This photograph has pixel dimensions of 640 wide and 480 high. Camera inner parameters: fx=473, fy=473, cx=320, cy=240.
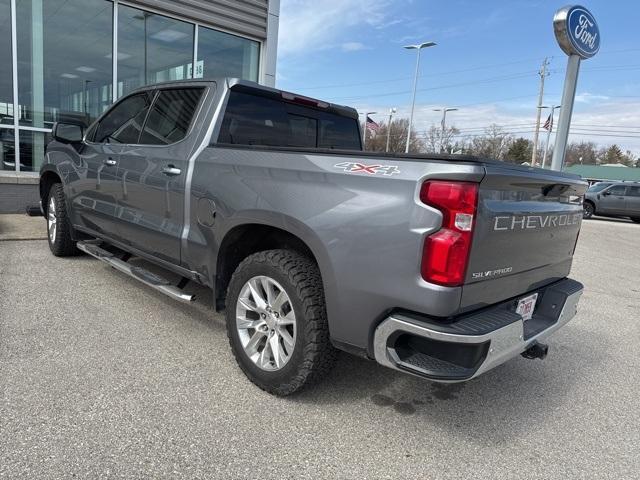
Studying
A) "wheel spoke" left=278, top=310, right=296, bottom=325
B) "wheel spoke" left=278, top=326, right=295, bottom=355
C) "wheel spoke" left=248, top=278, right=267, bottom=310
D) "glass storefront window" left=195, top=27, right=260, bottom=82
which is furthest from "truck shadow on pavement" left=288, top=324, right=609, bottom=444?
"glass storefront window" left=195, top=27, right=260, bottom=82

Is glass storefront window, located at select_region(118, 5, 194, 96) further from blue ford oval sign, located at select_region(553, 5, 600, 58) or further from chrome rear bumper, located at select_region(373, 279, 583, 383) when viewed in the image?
chrome rear bumper, located at select_region(373, 279, 583, 383)

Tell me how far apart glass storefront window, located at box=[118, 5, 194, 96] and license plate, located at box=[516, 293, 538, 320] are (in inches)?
333

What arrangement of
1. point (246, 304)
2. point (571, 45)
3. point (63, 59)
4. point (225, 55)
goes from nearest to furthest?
point (246, 304) < point (571, 45) < point (63, 59) < point (225, 55)

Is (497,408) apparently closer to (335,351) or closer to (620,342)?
(335,351)

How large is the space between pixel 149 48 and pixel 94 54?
1.09 m

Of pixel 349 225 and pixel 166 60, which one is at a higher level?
pixel 166 60

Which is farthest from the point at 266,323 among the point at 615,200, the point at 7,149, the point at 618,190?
the point at 618,190

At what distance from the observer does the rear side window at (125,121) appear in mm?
4090

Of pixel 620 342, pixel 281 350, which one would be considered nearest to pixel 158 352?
pixel 281 350

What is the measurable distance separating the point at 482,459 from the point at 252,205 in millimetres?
1849

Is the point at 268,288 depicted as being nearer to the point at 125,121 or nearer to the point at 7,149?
the point at 125,121

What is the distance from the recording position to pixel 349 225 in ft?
7.64

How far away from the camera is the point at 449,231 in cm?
209

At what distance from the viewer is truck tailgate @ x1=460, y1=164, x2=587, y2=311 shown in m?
2.19
